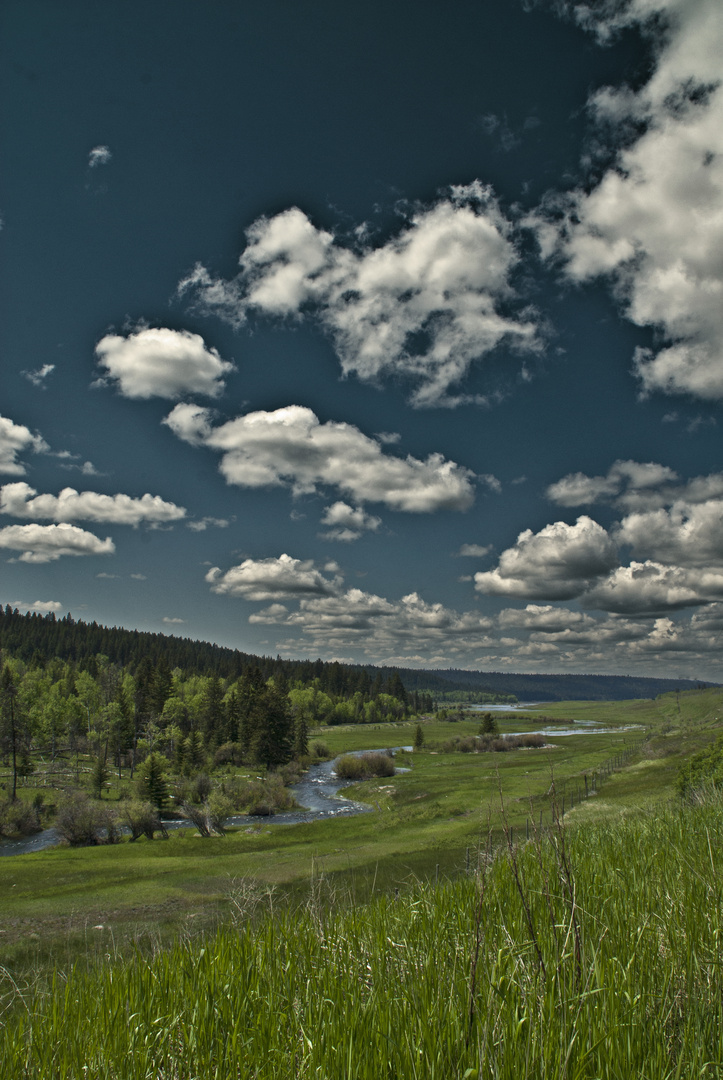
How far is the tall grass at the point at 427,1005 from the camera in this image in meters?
2.48

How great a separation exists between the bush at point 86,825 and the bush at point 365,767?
4466 centimetres

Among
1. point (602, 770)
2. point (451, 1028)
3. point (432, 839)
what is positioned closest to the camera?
point (451, 1028)

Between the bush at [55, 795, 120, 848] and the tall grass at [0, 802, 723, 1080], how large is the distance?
59.0 metres

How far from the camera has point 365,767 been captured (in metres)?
92.6

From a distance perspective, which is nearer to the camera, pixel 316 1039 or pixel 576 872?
pixel 316 1039

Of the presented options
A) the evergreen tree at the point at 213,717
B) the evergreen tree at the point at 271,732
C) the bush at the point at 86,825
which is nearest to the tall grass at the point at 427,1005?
the bush at the point at 86,825

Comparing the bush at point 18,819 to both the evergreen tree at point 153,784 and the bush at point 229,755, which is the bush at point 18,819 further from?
the bush at point 229,755

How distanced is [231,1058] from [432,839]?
48.4 meters

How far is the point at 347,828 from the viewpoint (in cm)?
5462

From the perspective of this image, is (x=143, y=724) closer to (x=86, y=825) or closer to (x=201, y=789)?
(x=201, y=789)

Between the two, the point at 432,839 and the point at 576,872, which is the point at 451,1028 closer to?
the point at 576,872

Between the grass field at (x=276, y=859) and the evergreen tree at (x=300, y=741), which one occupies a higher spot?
the grass field at (x=276, y=859)

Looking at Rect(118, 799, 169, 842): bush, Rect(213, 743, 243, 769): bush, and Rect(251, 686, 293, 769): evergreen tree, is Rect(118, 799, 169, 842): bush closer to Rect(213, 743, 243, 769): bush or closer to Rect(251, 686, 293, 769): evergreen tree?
Rect(251, 686, 293, 769): evergreen tree

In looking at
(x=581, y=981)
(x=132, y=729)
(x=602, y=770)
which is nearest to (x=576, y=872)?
(x=581, y=981)
